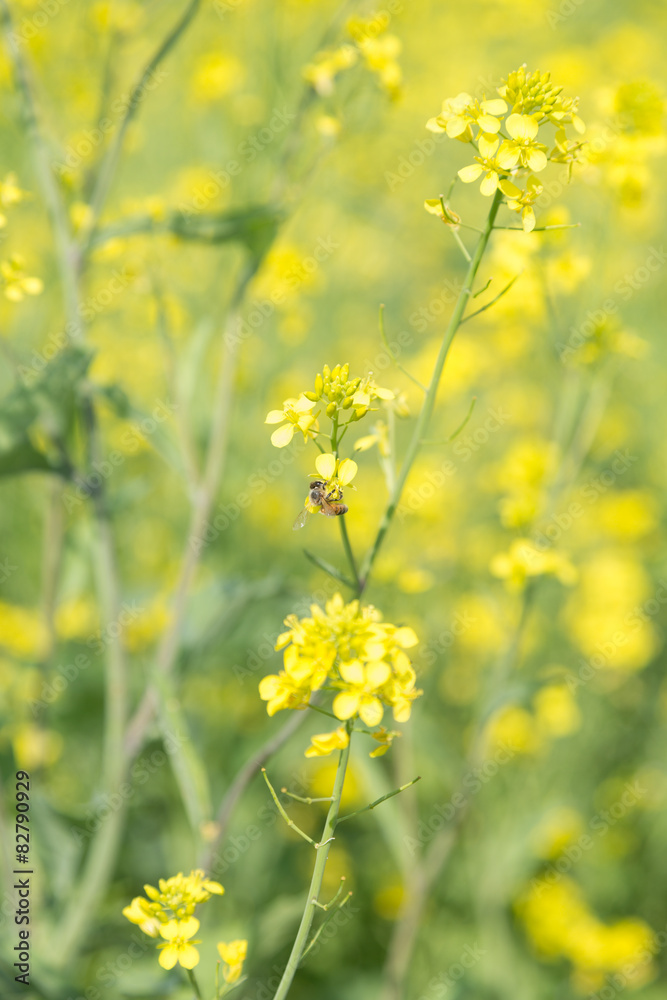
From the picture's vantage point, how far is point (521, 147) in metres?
1.13

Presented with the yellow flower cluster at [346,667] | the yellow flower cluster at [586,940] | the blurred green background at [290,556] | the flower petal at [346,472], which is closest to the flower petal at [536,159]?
the blurred green background at [290,556]

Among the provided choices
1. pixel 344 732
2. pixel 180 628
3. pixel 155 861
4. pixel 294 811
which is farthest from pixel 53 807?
pixel 294 811

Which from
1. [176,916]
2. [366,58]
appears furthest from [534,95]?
[176,916]

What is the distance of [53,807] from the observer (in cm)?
179

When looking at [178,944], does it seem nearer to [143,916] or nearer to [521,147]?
[143,916]

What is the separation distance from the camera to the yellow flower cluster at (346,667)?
0.98 m

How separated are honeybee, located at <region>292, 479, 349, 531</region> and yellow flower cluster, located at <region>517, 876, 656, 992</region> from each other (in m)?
2.14

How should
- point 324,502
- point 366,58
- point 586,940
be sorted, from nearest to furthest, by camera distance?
point 324,502, point 366,58, point 586,940

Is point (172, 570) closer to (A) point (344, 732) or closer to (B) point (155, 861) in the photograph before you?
(B) point (155, 861)

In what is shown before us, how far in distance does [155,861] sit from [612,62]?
23.5ft

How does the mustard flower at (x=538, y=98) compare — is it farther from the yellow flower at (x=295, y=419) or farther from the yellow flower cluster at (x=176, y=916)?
the yellow flower cluster at (x=176, y=916)

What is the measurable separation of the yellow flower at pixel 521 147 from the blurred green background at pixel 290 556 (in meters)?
0.38

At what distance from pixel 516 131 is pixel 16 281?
1.05 meters

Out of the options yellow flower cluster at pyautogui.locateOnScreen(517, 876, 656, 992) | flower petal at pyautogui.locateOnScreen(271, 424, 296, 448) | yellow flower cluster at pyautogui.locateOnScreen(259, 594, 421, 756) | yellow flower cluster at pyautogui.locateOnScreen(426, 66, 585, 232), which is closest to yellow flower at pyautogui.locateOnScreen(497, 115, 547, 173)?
yellow flower cluster at pyautogui.locateOnScreen(426, 66, 585, 232)
